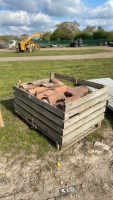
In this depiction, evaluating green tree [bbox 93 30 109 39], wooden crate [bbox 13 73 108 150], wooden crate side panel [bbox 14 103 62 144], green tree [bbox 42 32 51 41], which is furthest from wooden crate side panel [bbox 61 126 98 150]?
green tree [bbox 42 32 51 41]

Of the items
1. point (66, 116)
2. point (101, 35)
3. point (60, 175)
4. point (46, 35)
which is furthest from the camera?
point (46, 35)

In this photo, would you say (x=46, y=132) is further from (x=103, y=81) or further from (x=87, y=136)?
(x=103, y=81)

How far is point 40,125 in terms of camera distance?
3773 mm

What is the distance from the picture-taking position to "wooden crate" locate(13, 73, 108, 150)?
3.19m

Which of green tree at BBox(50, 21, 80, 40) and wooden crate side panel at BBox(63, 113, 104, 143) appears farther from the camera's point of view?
green tree at BBox(50, 21, 80, 40)

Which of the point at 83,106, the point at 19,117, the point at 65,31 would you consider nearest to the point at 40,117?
the point at 83,106

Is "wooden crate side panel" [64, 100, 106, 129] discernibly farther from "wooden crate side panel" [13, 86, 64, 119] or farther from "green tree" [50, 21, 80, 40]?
"green tree" [50, 21, 80, 40]

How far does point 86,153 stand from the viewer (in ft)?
10.9

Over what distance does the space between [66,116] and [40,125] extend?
34.9 inches

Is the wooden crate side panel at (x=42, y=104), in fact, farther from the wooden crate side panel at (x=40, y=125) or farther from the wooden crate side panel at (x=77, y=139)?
the wooden crate side panel at (x=77, y=139)

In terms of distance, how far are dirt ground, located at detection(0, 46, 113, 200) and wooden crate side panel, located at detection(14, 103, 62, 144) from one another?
Answer: 0.99 ft

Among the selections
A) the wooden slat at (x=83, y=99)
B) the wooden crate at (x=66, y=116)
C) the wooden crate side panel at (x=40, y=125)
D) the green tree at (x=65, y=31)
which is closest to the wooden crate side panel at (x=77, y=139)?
the wooden crate at (x=66, y=116)

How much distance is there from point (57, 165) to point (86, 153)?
2.07ft

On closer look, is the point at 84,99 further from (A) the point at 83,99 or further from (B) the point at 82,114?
(B) the point at 82,114
